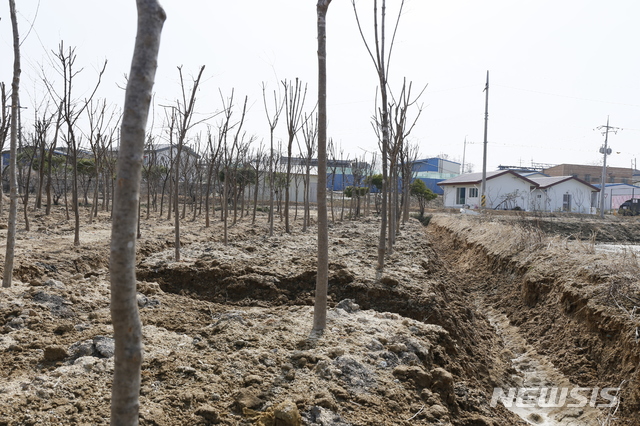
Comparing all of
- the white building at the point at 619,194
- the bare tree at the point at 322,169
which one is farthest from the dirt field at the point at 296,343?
the white building at the point at 619,194

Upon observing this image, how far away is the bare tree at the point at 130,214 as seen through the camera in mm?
1935

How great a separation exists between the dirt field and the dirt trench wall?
0.03 meters

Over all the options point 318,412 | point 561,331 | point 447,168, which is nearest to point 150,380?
→ point 318,412

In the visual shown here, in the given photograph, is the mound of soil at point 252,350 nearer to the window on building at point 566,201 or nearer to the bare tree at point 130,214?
the bare tree at point 130,214

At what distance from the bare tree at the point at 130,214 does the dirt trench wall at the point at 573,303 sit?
447cm

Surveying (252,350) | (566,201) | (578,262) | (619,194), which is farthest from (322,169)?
(619,194)

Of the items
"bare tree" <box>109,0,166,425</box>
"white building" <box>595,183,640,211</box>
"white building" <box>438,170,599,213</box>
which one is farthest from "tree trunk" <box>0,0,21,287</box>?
"white building" <box>595,183,640,211</box>

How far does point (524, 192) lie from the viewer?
38.2 meters

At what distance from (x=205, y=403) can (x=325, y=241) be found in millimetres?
2131

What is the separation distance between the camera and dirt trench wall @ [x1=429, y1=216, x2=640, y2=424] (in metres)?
5.22

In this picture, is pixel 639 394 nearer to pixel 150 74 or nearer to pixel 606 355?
pixel 606 355

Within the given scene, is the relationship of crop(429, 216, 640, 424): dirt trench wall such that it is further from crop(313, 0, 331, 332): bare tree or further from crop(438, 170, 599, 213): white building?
crop(438, 170, 599, 213): white building

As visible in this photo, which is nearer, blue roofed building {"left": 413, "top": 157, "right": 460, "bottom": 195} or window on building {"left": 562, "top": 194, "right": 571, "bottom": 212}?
window on building {"left": 562, "top": 194, "right": 571, "bottom": 212}

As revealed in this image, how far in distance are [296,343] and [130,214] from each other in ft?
9.18
